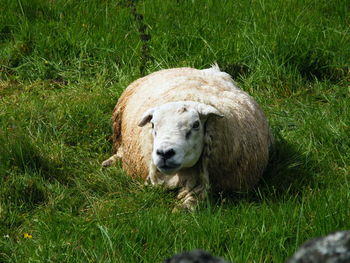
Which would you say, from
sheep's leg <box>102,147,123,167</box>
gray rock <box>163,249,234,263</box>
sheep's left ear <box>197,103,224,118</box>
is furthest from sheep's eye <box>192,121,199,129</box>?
gray rock <box>163,249,234,263</box>

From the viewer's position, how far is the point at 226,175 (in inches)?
186

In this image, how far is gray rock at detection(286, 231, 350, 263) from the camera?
1364 mm

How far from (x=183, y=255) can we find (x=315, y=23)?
6.13m

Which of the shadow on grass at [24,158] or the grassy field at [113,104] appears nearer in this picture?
the grassy field at [113,104]

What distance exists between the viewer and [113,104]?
239 inches

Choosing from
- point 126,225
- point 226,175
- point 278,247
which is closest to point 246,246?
point 278,247

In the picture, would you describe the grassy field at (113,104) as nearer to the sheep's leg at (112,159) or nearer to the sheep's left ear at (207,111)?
the sheep's leg at (112,159)

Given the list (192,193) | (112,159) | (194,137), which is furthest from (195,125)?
(112,159)

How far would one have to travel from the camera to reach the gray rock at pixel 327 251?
1364 mm

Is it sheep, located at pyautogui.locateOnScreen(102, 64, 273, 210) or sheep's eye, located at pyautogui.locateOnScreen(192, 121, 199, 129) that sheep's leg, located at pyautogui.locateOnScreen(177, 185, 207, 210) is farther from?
sheep's eye, located at pyautogui.locateOnScreen(192, 121, 199, 129)

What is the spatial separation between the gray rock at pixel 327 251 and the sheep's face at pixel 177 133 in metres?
2.73

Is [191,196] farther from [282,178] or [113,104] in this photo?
[113,104]

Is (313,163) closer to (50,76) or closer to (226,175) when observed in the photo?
(226,175)

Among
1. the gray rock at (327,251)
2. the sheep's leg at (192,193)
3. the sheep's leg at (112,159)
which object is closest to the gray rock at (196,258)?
the gray rock at (327,251)
